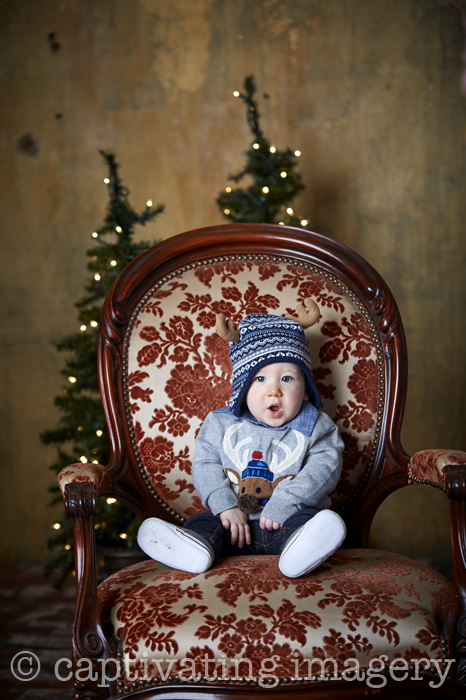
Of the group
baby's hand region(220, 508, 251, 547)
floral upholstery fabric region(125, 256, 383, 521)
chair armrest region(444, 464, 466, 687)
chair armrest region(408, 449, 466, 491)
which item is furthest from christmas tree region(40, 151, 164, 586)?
chair armrest region(444, 464, 466, 687)

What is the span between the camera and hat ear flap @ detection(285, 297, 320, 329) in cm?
143

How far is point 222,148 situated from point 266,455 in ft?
7.49

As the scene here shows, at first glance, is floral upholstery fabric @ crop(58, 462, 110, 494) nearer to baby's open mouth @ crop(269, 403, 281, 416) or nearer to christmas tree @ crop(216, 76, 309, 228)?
baby's open mouth @ crop(269, 403, 281, 416)

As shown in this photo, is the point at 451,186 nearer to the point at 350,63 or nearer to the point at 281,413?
the point at 350,63

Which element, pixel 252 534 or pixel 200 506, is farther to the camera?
pixel 200 506

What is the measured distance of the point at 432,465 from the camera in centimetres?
115

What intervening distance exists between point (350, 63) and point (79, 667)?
3107 mm

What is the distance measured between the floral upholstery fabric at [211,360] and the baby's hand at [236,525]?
0.60 feet

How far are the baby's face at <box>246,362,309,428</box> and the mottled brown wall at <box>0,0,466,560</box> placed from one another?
184 cm

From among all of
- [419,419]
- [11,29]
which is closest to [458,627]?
[419,419]

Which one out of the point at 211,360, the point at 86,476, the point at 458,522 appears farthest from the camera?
the point at 211,360

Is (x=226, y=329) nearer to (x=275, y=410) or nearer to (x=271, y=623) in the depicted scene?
(x=275, y=410)

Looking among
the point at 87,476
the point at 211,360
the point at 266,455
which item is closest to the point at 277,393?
the point at 266,455

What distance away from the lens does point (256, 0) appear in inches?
122
